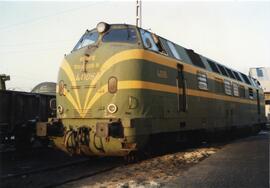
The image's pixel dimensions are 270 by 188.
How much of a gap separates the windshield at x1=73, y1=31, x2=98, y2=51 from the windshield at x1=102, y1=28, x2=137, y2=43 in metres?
0.43

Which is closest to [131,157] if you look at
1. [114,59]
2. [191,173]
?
[191,173]

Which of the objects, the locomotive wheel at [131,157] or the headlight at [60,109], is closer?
the locomotive wheel at [131,157]

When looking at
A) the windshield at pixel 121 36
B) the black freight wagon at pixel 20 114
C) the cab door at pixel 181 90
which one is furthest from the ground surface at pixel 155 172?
the windshield at pixel 121 36

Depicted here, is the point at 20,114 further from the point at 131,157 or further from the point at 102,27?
the point at 131,157

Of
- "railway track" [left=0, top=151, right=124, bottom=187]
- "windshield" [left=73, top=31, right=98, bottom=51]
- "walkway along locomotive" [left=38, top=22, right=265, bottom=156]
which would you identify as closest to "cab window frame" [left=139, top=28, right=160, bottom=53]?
"walkway along locomotive" [left=38, top=22, right=265, bottom=156]

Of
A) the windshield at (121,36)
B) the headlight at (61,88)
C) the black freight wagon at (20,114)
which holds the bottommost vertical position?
the black freight wagon at (20,114)

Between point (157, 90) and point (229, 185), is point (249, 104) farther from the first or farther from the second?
point (229, 185)

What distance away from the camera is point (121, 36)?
9.78 m

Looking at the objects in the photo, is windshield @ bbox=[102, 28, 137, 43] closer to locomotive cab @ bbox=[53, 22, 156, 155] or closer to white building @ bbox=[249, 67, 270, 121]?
locomotive cab @ bbox=[53, 22, 156, 155]

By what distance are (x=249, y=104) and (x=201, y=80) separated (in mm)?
7868

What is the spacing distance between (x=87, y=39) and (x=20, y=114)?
386 centimetres

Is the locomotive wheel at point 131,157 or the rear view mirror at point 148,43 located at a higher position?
the rear view mirror at point 148,43

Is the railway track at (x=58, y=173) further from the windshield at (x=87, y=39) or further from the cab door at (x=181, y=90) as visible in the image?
the windshield at (x=87, y=39)

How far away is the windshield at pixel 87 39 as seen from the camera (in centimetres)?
1024
